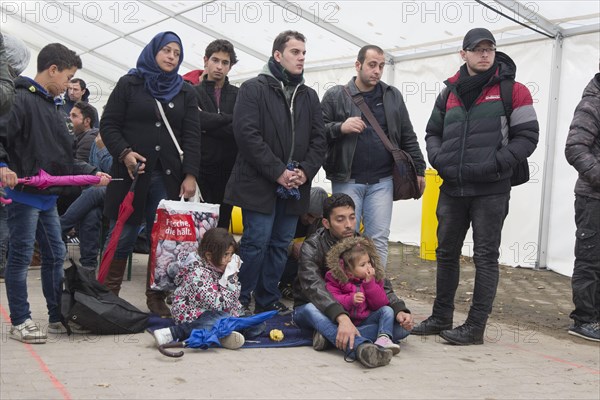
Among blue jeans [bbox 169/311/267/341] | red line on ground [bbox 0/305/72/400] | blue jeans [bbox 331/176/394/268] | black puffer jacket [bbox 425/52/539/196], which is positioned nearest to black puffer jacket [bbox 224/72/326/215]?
blue jeans [bbox 331/176/394/268]

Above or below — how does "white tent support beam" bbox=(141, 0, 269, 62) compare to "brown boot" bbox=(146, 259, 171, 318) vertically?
above

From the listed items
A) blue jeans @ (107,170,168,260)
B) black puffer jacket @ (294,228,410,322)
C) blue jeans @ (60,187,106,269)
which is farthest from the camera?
blue jeans @ (60,187,106,269)

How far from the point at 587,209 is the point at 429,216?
4.19 metres

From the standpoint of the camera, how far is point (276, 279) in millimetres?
6066

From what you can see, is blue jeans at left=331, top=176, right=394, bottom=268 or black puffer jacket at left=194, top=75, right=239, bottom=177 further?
black puffer jacket at left=194, top=75, right=239, bottom=177

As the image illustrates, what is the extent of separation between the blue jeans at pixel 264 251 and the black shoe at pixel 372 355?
1337 mm

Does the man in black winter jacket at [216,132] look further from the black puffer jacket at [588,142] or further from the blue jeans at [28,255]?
the black puffer jacket at [588,142]

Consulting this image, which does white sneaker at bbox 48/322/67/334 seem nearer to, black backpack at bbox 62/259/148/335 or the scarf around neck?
black backpack at bbox 62/259/148/335

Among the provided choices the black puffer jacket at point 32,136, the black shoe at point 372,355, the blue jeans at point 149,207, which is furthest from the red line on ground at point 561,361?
the black puffer jacket at point 32,136

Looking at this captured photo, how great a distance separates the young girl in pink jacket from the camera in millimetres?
5191

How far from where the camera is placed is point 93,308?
5152mm

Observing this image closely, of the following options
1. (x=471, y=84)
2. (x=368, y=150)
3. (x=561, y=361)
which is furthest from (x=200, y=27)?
(x=561, y=361)

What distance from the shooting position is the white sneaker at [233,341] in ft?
16.5

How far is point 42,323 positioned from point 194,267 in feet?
4.07
